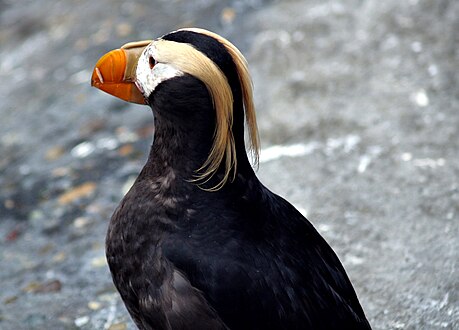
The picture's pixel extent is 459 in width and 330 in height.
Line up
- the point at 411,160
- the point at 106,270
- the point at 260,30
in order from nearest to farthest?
the point at 106,270 < the point at 411,160 < the point at 260,30

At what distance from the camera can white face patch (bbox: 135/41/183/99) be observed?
2441mm

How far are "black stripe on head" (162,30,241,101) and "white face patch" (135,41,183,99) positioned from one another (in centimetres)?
9

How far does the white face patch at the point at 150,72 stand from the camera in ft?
8.01

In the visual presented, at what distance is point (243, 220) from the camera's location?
2525mm

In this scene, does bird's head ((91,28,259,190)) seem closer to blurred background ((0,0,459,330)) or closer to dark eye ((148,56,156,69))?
dark eye ((148,56,156,69))

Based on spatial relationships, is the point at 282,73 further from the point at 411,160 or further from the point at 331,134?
the point at 411,160

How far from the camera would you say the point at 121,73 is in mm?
2621

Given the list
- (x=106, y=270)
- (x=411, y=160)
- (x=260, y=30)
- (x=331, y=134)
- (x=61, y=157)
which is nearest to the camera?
(x=106, y=270)

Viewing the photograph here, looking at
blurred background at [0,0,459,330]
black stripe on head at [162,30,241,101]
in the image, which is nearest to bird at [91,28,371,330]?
black stripe on head at [162,30,241,101]

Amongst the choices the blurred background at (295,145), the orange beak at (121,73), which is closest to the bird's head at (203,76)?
the orange beak at (121,73)

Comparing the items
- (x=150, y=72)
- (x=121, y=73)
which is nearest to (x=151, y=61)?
(x=150, y=72)

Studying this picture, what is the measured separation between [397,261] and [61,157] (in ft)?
7.34

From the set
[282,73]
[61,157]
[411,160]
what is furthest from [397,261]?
[61,157]

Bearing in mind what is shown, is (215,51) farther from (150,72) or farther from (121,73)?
(121,73)
